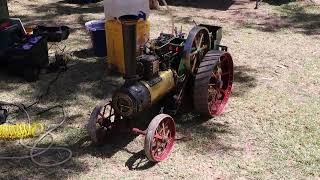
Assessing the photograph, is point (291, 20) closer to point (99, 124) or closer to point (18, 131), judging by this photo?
point (99, 124)

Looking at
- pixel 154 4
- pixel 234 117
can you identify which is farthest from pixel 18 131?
pixel 154 4

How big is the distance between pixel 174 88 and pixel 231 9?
5.87 meters

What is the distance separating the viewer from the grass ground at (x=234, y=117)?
178 inches

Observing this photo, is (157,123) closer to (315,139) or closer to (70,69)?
(315,139)

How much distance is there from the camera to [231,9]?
10.6 meters

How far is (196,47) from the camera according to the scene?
524 centimetres

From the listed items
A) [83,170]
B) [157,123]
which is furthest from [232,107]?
[83,170]

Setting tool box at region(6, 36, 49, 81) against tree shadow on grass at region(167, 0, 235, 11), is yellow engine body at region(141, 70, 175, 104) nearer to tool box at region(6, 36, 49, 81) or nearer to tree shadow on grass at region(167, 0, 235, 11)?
tool box at region(6, 36, 49, 81)

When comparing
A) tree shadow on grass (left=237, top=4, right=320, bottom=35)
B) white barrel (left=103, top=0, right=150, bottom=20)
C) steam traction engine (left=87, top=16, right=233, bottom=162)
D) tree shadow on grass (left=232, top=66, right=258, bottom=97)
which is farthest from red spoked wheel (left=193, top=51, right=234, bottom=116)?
tree shadow on grass (left=237, top=4, right=320, bottom=35)

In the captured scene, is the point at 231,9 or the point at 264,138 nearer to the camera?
the point at 264,138

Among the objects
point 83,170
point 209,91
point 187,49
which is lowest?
point 83,170

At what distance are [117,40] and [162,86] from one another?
207 centimetres

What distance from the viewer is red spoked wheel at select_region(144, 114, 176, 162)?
14.2 ft

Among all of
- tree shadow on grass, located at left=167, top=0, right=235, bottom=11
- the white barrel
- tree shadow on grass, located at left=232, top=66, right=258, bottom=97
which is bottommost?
tree shadow on grass, located at left=232, top=66, right=258, bottom=97
